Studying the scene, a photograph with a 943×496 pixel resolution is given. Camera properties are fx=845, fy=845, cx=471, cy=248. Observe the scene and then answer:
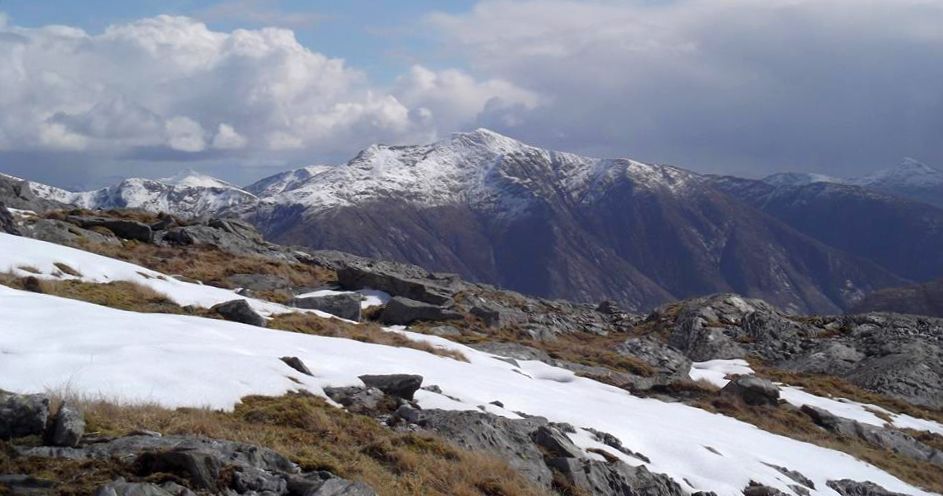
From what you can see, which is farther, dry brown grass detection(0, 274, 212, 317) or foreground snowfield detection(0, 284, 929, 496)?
dry brown grass detection(0, 274, 212, 317)

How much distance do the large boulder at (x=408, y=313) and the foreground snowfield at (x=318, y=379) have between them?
9136 millimetres

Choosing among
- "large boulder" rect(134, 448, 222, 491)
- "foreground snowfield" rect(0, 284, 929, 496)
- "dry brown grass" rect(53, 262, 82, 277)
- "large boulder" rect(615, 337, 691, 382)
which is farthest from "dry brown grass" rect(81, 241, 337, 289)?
"large boulder" rect(134, 448, 222, 491)

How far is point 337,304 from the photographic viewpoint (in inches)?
1385

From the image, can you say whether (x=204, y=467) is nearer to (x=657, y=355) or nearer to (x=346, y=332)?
(x=346, y=332)

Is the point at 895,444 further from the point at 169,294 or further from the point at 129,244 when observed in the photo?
the point at 129,244

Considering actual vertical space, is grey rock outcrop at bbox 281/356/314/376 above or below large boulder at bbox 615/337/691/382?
above

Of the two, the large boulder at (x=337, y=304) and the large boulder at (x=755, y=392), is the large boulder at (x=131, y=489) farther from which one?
the large boulder at (x=755, y=392)

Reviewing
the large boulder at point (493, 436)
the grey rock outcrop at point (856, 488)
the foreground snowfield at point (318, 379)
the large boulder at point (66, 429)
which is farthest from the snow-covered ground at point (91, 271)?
the grey rock outcrop at point (856, 488)

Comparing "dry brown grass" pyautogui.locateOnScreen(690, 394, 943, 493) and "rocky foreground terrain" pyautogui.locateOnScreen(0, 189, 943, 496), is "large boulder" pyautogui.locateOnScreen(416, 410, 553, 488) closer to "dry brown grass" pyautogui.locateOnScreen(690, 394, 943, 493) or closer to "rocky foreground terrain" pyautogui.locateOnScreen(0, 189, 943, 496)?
"rocky foreground terrain" pyautogui.locateOnScreen(0, 189, 943, 496)

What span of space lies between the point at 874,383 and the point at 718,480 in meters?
26.7

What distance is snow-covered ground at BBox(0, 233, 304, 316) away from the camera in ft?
86.0

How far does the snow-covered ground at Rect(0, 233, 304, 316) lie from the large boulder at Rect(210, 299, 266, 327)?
247cm

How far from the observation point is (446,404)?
18.6 meters

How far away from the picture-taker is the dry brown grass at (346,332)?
89.4 feet
